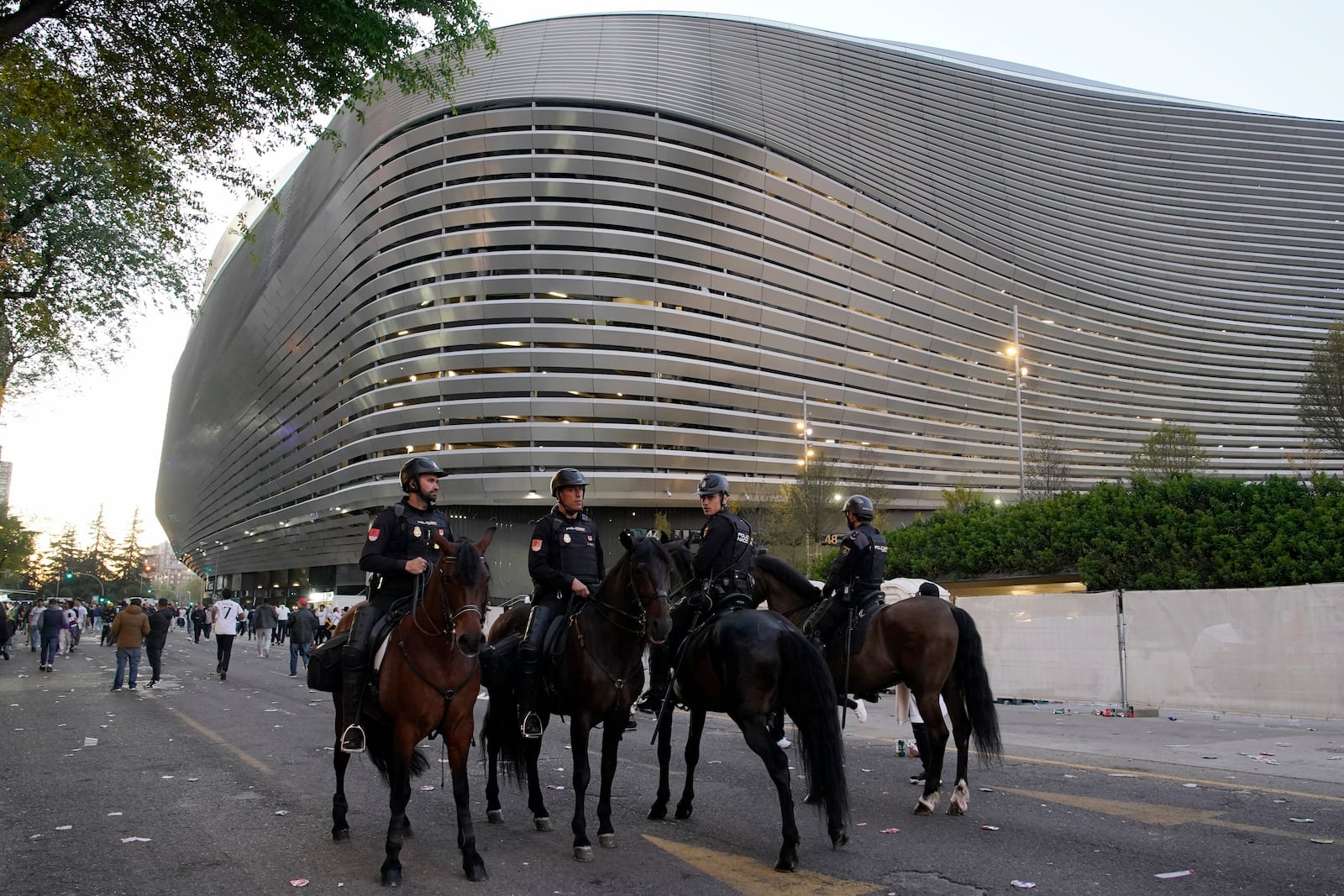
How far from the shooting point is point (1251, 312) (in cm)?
9025

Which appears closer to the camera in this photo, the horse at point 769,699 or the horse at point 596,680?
the horse at point 769,699

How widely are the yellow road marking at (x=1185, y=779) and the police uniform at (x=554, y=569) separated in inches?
224

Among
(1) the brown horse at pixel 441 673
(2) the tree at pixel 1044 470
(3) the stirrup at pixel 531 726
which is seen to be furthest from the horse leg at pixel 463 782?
(2) the tree at pixel 1044 470

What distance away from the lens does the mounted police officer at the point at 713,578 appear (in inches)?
277

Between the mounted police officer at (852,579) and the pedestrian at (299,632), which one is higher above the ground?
the mounted police officer at (852,579)

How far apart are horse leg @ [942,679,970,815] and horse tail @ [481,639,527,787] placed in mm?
3560

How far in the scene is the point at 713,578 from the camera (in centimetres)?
709

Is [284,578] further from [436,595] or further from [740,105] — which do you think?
[436,595]

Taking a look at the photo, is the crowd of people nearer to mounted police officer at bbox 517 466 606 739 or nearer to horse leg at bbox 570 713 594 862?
mounted police officer at bbox 517 466 606 739

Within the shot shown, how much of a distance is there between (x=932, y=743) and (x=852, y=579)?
1.59 meters

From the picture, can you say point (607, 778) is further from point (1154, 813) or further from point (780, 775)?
point (1154, 813)

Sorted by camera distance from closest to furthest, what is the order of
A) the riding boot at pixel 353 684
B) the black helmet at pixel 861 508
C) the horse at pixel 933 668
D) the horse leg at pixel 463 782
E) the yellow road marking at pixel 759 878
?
the yellow road marking at pixel 759 878 → the horse leg at pixel 463 782 → the riding boot at pixel 353 684 → the horse at pixel 933 668 → the black helmet at pixel 861 508

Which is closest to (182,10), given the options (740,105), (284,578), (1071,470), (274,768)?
(274,768)

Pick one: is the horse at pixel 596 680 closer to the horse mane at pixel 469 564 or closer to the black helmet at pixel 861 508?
the horse mane at pixel 469 564
